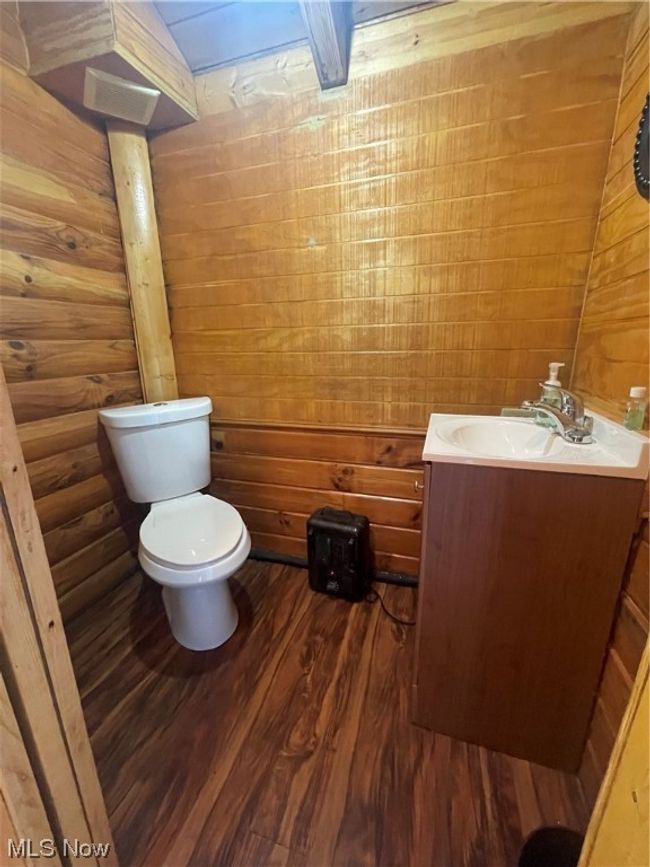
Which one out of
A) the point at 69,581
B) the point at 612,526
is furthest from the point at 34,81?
the point at 612,526

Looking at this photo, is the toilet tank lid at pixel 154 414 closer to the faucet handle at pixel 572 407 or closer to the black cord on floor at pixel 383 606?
the black cord on floor at pixel 383 606

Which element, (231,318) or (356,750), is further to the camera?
(231,318)

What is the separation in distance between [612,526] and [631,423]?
0.89 feet

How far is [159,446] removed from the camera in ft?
5.03

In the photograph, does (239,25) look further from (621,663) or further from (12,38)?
(621,663)

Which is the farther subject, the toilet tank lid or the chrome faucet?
the toilet tank lid

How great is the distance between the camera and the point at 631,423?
0.91m

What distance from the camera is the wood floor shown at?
0.88 m

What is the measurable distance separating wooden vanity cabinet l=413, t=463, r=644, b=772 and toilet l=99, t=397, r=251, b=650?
0.72 m

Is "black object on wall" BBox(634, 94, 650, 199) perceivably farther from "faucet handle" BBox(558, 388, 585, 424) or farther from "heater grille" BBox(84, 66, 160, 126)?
"heater grille" BBox(84, 66, 160, 126)

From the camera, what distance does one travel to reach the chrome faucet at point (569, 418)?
1028 mm

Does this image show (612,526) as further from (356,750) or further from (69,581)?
(69,581)

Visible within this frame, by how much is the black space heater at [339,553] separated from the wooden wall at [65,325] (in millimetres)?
978

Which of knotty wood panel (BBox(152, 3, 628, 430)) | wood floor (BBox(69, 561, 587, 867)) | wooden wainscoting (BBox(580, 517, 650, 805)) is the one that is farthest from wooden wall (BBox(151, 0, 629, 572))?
wooden wainscoting (BBox(580, 517, 650, 805))
